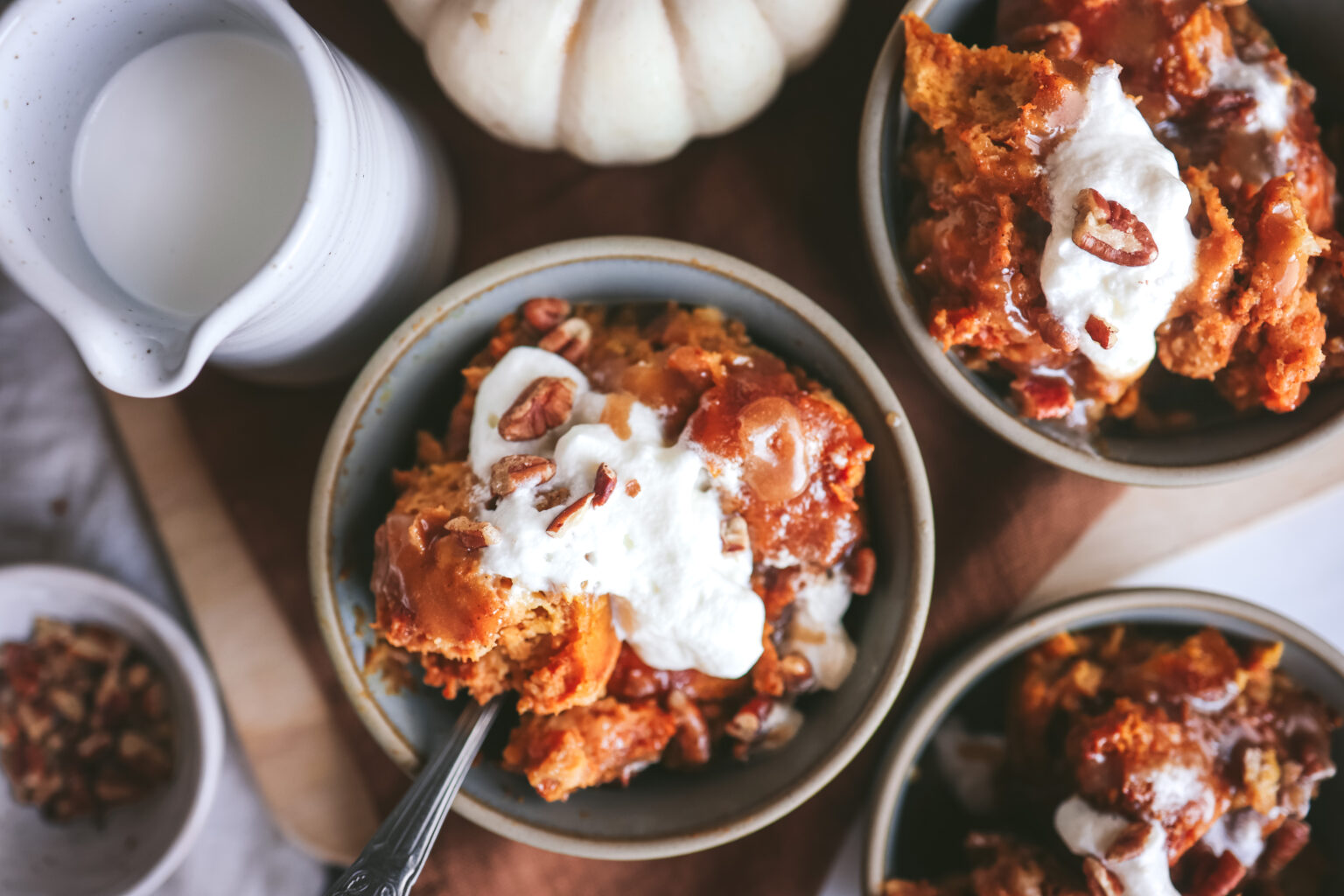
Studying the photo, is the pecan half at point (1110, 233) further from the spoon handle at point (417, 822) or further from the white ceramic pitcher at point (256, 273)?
the spoon handle at point (417, 822)

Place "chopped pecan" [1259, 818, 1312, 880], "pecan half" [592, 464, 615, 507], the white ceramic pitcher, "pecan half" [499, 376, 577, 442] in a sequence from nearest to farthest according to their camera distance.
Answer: the white ceramic pitcher < "pecan half" [592, 464, 615, 507] < "pecan half" [499, 376, 577, 442] < "chopped pecan" [1259, 818, 1312, 880]

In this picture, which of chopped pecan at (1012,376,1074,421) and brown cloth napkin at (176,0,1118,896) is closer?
chopped pecan at (1012,376,1074,421)

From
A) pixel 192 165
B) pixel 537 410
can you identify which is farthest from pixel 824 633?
pixel 192 165

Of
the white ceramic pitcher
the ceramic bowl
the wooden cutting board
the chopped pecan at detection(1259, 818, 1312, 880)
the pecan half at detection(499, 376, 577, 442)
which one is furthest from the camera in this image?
the wooden cutting board

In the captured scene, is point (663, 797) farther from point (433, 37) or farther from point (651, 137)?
point (433, 37)

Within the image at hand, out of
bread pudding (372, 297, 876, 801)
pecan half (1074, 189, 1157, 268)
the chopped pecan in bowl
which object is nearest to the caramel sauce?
bread pudding (372, 297, 876, 801)

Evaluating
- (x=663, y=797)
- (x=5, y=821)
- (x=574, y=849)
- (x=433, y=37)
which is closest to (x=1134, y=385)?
(x=663, y=797)

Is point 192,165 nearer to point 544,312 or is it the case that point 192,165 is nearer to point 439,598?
point 544,312

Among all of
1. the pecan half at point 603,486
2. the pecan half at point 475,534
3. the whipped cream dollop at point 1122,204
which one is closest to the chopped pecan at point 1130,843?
the whipped cream dollop at point 1122,204

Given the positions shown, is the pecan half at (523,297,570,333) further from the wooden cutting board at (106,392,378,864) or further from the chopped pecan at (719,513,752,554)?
the wooden cutting board at (106,392,378,864)
